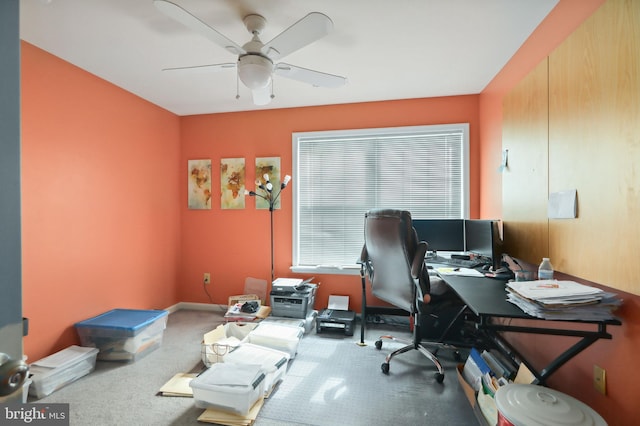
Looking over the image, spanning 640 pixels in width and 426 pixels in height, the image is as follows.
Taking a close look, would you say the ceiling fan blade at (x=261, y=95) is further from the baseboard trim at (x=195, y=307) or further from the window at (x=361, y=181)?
the baseboard trim at (x=195, y=307)

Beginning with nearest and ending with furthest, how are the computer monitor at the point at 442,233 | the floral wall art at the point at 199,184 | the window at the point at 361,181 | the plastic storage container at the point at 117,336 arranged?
the plastic storage container at the point at 117,336 → the computer monitor at the point at 442,233 → the window at the point at 361,181 → the floral wall art at the point at 199,184

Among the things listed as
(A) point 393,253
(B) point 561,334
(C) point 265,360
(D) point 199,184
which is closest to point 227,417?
(C) point 265,360

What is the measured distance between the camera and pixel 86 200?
7.93 feet

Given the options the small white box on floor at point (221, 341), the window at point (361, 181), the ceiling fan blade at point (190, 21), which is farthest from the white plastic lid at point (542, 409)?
the ceiling fan blade at point (190, 21)

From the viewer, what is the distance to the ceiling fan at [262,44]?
1.35 metres

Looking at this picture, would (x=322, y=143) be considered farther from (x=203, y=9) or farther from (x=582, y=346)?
(x=582, y=346)

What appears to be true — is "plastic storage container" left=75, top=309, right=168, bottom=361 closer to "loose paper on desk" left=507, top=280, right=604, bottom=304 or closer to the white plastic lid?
the white plastic lid

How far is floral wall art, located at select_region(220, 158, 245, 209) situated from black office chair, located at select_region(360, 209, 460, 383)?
6.00 feet

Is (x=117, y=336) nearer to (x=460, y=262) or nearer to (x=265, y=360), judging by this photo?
(x=265, y=360)

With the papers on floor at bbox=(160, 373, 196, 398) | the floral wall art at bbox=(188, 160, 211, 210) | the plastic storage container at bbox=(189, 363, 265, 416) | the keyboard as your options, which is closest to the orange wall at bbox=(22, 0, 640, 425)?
the floral wall art at bbox=(188, 160, 211, 210)

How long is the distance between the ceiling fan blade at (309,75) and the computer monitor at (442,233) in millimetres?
1554

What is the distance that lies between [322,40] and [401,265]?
1.72 m

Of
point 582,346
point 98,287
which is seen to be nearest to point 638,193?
point 582,346

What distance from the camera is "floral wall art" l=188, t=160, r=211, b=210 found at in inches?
138
